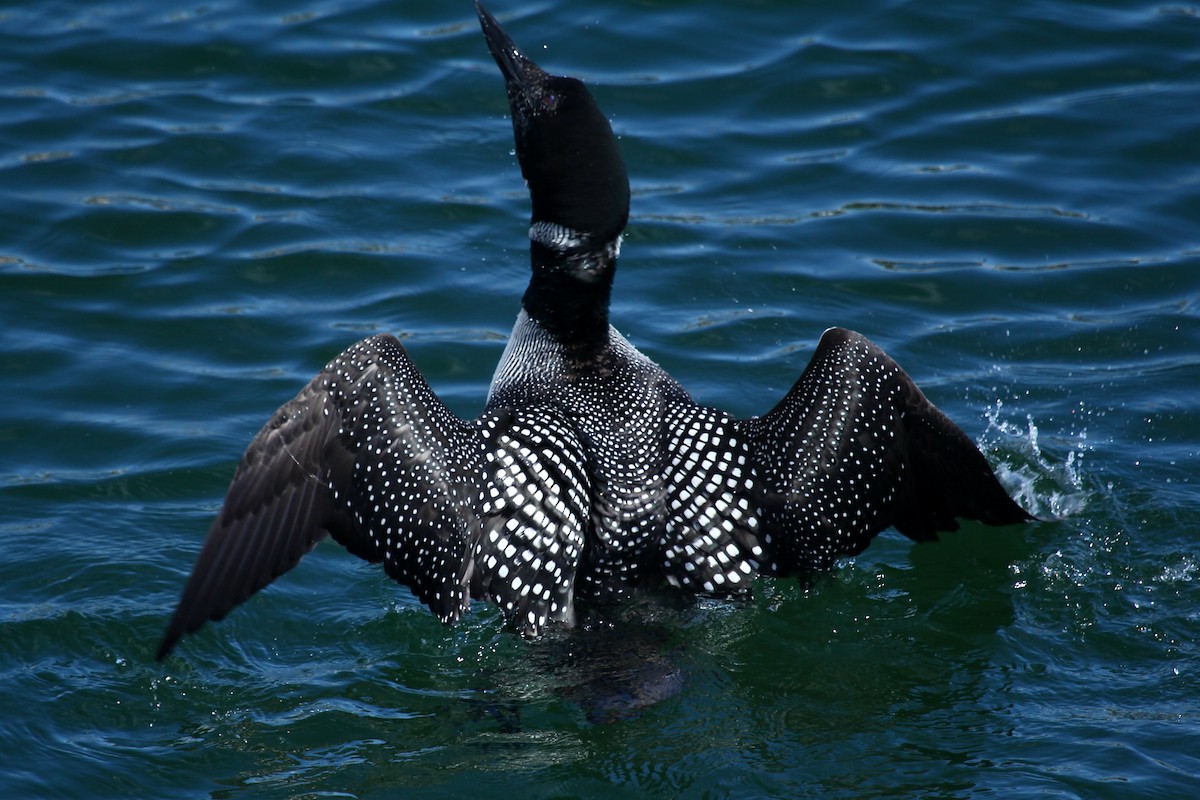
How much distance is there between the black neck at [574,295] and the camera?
204 inches

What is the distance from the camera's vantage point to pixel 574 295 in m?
5.24

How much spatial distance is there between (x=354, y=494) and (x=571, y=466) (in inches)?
27.7

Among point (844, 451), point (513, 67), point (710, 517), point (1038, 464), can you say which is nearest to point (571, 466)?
point (710, 517)

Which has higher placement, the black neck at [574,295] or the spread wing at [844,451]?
Answer: the black neck at [574,295]

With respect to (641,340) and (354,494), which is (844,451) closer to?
(354,494)

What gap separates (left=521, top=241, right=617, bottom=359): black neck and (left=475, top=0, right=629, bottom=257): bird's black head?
1.7 inches

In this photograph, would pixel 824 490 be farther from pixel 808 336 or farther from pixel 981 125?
pixel 981 125

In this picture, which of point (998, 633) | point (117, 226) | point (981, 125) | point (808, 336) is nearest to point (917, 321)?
point (808, 336)

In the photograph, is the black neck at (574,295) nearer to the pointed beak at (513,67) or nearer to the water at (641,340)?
the pointed beak at (513,67)

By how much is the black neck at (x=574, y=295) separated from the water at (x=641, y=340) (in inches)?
40.5

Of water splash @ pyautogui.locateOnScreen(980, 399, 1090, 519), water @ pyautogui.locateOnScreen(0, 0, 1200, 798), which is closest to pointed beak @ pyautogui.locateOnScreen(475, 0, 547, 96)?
water @ pyautogui.locateOnScreen(0, 0, 1200, 798)

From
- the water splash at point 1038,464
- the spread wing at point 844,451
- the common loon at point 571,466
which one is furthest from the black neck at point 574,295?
the water splash at point 1038,464

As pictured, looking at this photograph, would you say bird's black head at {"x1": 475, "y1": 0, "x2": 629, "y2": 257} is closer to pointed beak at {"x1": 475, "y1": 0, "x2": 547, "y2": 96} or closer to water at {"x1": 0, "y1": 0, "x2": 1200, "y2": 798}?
pointed beak at {"x1": 475, "y1": 0, "x2": 547, "y2": 96}

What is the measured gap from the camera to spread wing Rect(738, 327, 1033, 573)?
16.3 ft
